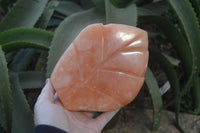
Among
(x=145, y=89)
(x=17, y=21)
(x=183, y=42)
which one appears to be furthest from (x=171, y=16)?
(x=17, y=21)

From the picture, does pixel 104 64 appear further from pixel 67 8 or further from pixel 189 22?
pixel 67 8

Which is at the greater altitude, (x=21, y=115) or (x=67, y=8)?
(x=67, y=8)

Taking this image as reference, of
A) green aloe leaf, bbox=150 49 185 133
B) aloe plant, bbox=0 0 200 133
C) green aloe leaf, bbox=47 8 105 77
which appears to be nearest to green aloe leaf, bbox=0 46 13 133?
aloe plant, bbox=0 0 200 133

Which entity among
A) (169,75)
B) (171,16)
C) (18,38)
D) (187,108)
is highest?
(18,38)

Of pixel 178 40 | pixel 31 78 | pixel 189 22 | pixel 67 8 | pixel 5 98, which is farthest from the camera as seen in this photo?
pixel 67 8

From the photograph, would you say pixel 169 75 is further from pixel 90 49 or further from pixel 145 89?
pixel 90 49

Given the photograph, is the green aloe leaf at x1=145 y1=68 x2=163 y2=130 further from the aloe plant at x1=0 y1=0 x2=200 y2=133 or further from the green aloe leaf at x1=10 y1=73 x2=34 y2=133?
the green aloe leaf at x1=10 y1=73 x2=34 y2=133

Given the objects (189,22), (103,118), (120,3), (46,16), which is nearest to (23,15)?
(46,16)
